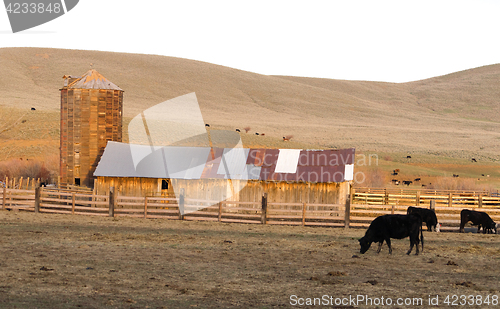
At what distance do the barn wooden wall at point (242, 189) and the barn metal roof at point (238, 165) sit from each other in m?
0.31

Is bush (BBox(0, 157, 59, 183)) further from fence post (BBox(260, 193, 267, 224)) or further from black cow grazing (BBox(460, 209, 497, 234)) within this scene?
black cow grazing (BBox(460, 209, 497, 234))

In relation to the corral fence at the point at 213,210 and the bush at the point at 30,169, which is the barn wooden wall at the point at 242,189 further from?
the bush at the point at 30,169

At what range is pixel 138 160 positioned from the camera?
98.9ft

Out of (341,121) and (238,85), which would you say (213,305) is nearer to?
(341,121)

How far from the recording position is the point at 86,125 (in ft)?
114

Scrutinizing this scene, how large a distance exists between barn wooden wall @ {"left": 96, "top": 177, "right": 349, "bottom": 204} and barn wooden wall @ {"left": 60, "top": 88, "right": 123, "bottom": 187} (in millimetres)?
5815

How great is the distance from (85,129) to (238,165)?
38.6ft

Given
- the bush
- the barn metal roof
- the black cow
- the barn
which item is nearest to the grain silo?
the barn metal roof

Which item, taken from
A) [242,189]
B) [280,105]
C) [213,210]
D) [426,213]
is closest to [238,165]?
[242,189]

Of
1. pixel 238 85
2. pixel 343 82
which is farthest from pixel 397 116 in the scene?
pixel 343 82

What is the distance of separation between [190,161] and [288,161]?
18.4 ft

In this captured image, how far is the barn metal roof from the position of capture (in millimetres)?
28047

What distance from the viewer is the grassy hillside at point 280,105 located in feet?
230

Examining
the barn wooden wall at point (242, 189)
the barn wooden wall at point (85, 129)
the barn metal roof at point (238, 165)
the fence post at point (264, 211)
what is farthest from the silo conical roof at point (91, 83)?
the fence post at point (264, 211)
